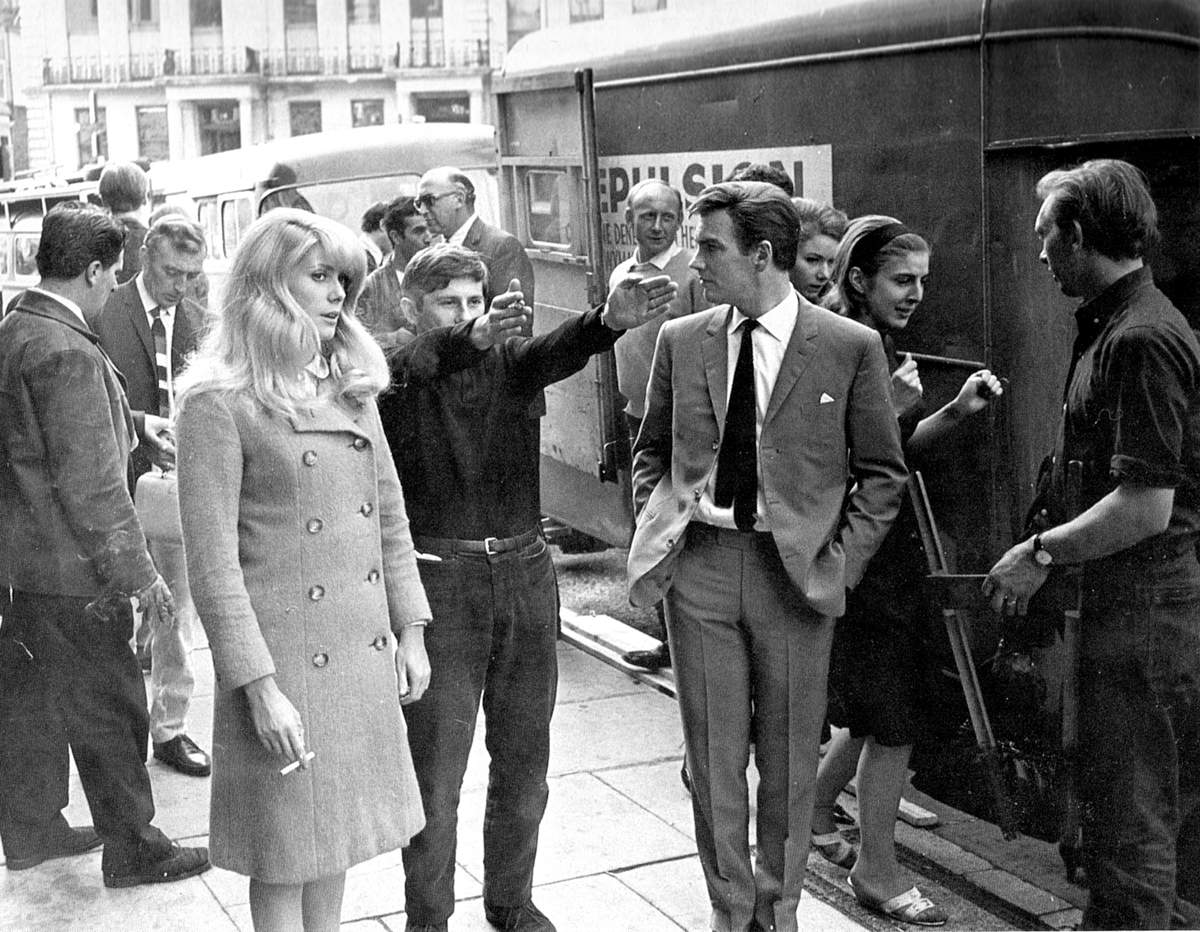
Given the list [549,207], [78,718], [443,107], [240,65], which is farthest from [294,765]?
[443,107]

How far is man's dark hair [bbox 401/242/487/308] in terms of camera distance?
4070mm

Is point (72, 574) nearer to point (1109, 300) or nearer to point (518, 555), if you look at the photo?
point (518, 555)

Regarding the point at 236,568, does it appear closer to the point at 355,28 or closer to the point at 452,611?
the point at 452,611

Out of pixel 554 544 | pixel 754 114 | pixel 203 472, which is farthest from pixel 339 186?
pixel 203 472

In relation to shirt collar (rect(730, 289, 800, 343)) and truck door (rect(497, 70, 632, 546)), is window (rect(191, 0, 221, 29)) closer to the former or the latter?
truck door (rect(497, 70, 632, 546))

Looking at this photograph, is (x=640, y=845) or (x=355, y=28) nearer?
(x=640, y=845)

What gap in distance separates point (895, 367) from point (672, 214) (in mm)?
1643

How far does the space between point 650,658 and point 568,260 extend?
2.18 m

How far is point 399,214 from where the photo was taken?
691 centimetres

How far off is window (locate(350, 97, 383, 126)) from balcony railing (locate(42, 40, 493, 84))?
48.4 inches

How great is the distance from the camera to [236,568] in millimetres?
3117

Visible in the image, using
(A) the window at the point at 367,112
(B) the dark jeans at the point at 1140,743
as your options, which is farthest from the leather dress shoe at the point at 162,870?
(A) the window at the point at 367,112

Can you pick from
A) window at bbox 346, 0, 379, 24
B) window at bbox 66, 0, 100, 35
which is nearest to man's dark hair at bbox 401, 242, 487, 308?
window at bbox 66, 0, 100, 35

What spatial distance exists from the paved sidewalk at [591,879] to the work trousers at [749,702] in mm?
381
